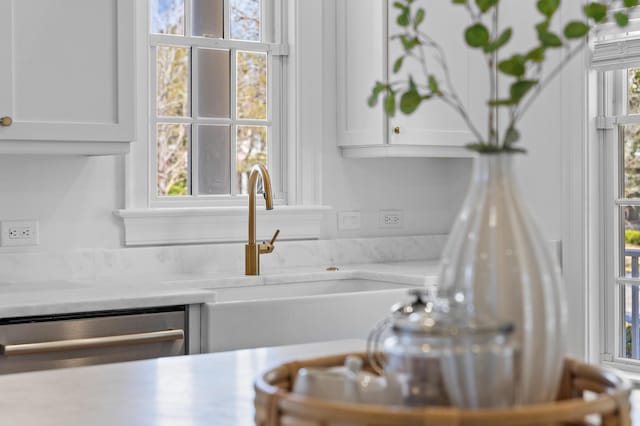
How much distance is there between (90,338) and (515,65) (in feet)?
6.73

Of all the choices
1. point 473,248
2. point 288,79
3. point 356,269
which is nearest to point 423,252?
point 356,269

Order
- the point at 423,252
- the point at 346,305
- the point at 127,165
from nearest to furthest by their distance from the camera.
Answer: the point at 346,305 < the point at 127,165 < the point at 423,252

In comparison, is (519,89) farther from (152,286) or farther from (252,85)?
(252,85)

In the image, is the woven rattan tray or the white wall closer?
the woven rattan tray

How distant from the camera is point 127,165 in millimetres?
3447

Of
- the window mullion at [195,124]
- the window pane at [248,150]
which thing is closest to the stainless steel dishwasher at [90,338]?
the window mullion at [195,124]

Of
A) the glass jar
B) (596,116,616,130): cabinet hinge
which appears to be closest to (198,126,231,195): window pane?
(596,116,616,130): cabinet hinge

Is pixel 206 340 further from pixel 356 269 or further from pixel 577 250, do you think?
Result: pixel 577 250

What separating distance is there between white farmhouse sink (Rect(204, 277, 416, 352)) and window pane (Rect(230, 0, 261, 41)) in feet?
3.71

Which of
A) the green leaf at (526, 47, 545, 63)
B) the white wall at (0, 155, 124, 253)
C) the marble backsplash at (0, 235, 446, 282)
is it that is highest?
the green leaf at (526, 47, 545, 63)

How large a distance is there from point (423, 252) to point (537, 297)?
10.9 feet

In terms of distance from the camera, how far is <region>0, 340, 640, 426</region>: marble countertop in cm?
119

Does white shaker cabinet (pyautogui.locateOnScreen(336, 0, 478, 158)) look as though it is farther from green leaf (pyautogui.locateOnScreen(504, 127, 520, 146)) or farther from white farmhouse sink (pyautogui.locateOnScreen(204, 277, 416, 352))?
green leaf (pyautogui.locateOnScreen(504, 127, 520, 146))

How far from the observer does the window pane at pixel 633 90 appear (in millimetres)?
3535
